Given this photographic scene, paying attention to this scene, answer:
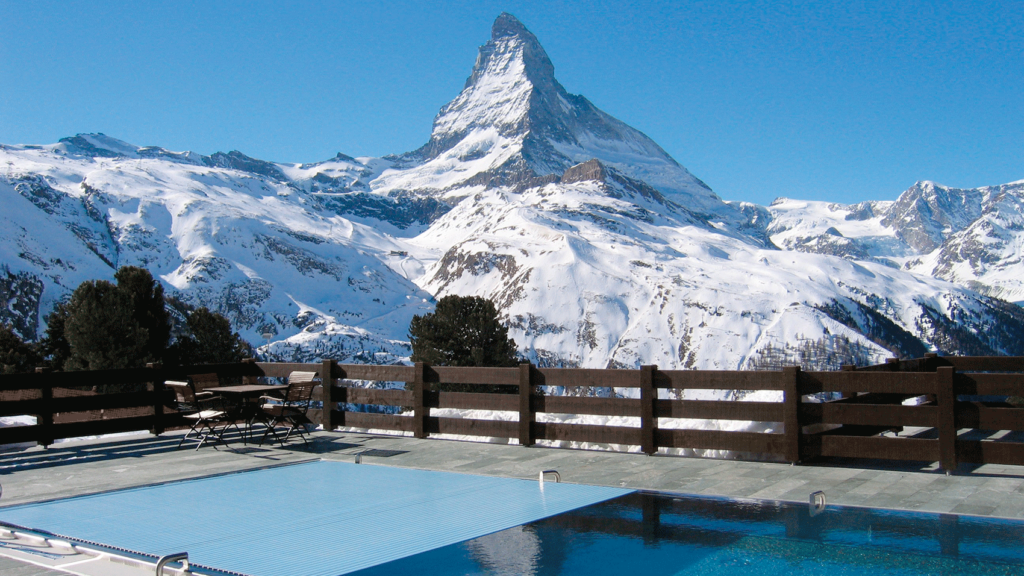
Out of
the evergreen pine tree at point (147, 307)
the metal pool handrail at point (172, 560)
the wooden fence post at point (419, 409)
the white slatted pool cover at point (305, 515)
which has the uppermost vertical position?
the evergreen pine tree at point (147, 307)

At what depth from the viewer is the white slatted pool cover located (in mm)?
5547

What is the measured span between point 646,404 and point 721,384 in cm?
95

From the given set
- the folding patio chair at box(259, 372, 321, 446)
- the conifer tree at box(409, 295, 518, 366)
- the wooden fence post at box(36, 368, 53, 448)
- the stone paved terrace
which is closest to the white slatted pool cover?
the stone paved terrace

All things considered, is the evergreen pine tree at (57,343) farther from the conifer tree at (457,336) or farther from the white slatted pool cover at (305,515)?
the white slatted pool cover at (305,515)

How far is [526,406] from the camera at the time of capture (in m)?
10.3

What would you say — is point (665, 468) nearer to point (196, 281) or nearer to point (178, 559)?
point (178, 559)

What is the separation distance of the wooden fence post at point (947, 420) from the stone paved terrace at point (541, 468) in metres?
0.17

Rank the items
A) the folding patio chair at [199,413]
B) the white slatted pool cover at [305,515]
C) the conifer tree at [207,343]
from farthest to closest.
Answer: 1. the conifer tree at [207,343]
2. the folding patio chair at [199,413]
3. the white slatted pool cover at [305,515]

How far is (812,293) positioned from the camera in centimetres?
19288

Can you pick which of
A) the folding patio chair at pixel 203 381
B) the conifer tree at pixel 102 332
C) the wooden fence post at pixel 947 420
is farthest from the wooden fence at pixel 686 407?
the conifer tree at pixel 102 332

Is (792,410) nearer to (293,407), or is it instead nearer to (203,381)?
(293,407)

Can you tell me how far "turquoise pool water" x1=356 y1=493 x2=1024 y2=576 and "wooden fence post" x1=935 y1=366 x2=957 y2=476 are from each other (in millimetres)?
1933

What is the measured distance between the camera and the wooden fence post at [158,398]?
12.1 metres

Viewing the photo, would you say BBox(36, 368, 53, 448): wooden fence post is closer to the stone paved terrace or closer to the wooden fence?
the wooden fence
